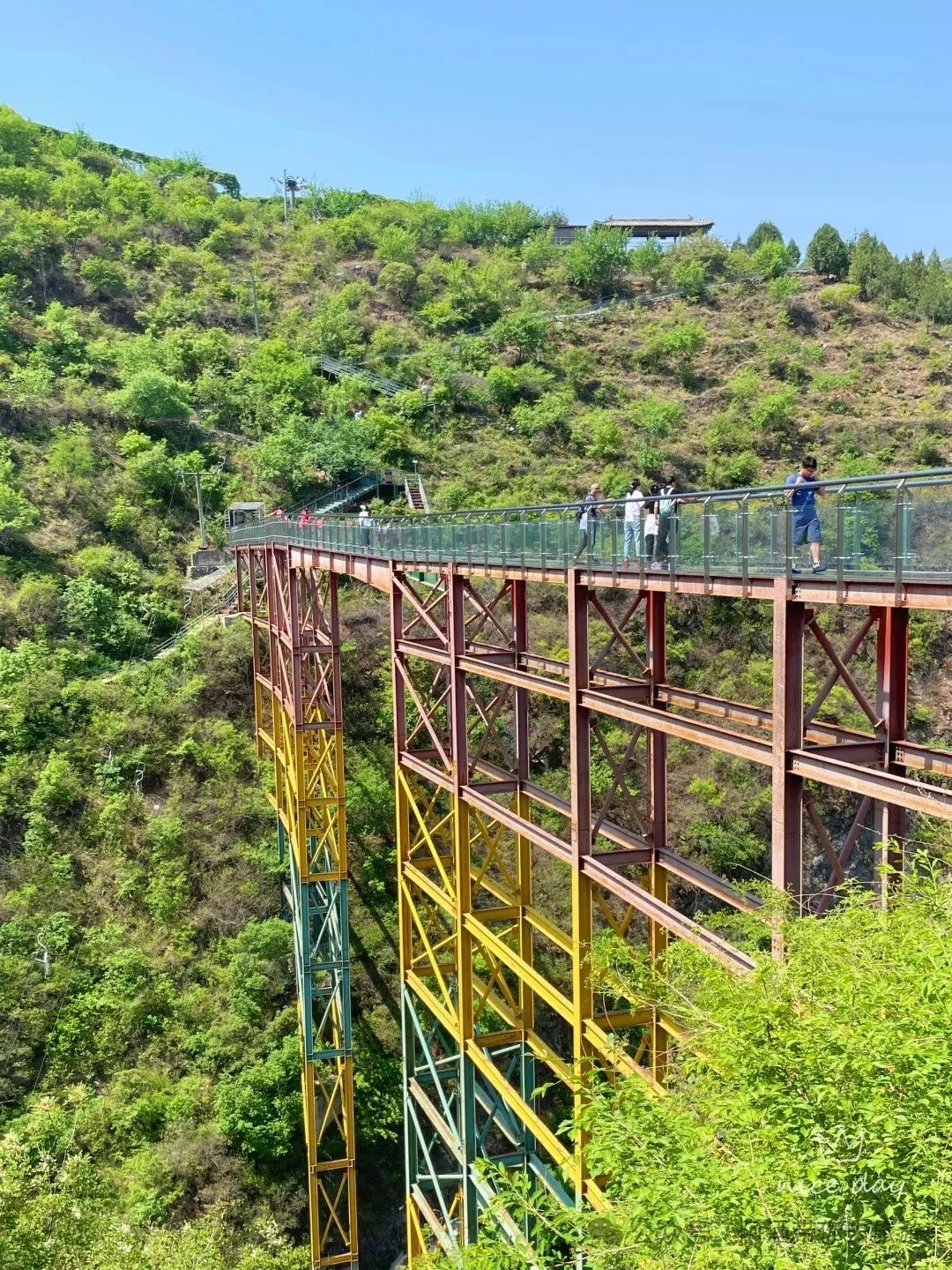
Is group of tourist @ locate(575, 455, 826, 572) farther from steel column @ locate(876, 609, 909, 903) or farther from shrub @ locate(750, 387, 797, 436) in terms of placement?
shrub @ locate(750, 387, 797, 436)

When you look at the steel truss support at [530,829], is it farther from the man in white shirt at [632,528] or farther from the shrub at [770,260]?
the shrub at [770,260]

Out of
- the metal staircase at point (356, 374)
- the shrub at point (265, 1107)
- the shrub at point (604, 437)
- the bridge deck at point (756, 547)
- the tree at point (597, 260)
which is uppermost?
the tree at point (597, 260)

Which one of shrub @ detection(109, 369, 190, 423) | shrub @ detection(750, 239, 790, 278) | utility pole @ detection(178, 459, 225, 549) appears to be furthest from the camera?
shrub @ detection(750, 239, 790, 278)

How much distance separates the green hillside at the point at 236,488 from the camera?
68.4 feet

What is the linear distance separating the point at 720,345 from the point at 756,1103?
58.0 m

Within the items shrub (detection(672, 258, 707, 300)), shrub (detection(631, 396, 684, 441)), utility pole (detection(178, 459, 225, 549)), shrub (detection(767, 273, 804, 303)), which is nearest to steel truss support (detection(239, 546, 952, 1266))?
utility pole (detection(178, 459, 225, 549))

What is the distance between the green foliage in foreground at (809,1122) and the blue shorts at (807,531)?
2782 mm

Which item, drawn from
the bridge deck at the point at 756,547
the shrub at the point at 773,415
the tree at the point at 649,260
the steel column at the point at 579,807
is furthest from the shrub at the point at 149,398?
the tree at the point at 649,260

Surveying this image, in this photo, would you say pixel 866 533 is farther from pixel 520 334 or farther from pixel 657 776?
pixel 520 334

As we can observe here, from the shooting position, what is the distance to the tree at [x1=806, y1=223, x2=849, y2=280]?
217 ft

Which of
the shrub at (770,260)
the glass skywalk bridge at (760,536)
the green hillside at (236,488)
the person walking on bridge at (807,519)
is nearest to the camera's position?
the glass skywalk bridge at (760,536)

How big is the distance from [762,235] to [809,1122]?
81.5 meters

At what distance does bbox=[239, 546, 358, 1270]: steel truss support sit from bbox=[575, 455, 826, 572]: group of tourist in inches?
403

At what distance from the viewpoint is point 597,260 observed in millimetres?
64750
